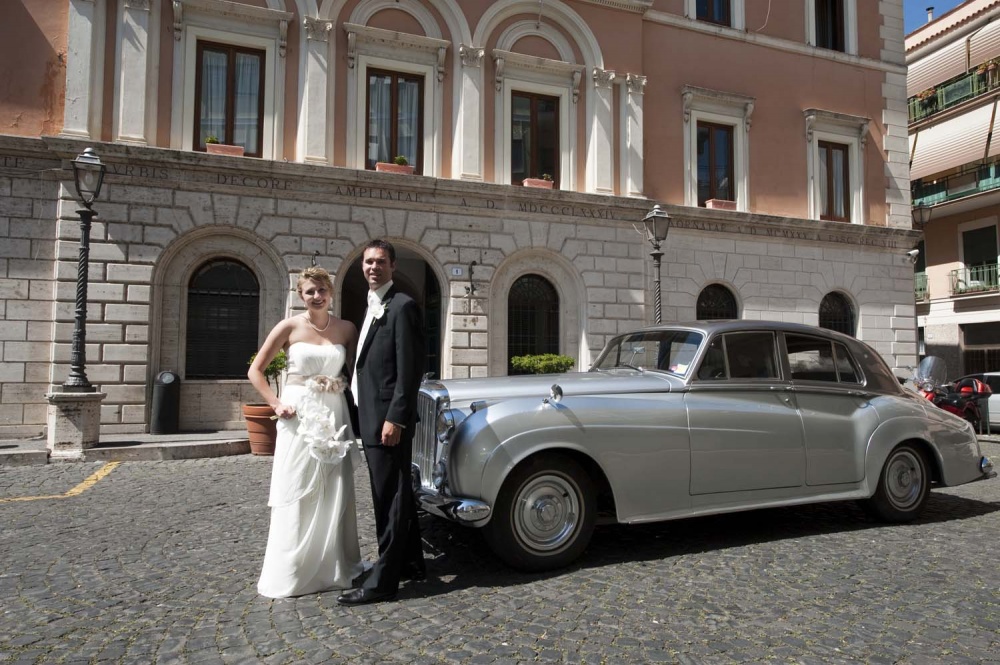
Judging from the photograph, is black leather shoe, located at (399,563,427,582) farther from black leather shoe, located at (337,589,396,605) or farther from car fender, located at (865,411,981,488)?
car fender, located at (865,411,981,488)

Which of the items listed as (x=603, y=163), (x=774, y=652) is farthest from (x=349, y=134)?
(x=774, y=652)

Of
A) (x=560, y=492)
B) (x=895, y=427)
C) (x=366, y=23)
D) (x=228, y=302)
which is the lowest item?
(x=560, y=492)

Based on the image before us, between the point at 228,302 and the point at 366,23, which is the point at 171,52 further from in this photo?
the point at 228,302

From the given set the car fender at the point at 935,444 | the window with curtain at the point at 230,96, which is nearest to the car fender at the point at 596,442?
the car fender at the point at 935,444

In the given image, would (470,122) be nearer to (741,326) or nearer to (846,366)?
(741,326)

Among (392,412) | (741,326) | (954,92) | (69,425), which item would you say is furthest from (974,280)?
(69,425)

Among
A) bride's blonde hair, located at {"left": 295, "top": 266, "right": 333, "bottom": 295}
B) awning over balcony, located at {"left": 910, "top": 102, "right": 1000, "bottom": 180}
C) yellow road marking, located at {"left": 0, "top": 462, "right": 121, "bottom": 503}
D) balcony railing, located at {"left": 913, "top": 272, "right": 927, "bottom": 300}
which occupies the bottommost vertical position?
yellow road marking, located at {"left": 0, "top": 462, "right": 121, "bottom": 503}

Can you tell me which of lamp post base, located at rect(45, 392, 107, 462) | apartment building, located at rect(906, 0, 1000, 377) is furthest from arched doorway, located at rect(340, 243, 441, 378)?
apartment building, located at rect(906, 0, 1000, 377)

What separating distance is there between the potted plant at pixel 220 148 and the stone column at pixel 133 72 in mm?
1099

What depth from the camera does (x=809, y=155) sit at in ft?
61.4

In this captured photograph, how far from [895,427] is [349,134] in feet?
38.9

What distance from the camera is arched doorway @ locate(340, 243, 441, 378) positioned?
15234 millimetres

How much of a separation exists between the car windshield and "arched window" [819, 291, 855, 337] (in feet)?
48.2

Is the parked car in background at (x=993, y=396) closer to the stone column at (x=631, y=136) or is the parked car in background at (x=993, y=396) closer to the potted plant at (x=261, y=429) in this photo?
the stone column at (x=631, y=136)
